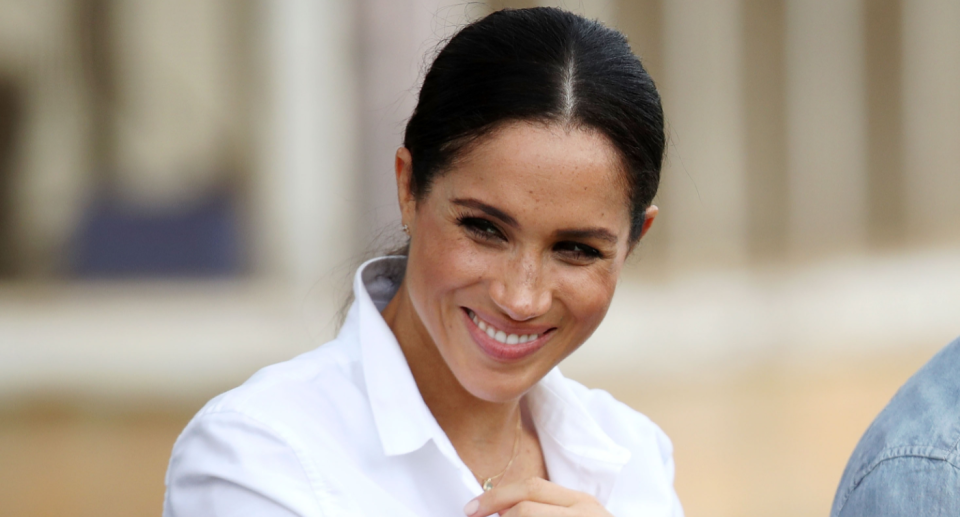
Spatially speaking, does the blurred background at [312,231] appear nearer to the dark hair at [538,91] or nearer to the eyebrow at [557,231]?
the dark hair at [538,91]

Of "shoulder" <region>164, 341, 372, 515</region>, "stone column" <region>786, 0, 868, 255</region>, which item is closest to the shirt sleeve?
"shoulder" <region>164, 341, 372, 515</region>

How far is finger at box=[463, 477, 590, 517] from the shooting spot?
140 cm

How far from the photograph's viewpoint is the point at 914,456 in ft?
3.89

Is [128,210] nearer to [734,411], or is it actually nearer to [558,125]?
[734,411]

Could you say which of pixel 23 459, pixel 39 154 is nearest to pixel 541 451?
pixel 23 459

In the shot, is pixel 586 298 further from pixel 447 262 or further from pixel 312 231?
pixel 312 231

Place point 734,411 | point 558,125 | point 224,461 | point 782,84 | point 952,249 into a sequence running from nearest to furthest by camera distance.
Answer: point 224,461 < point 558,125 < point 734,411 < point 782,84 < point 952,249

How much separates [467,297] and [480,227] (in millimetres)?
110

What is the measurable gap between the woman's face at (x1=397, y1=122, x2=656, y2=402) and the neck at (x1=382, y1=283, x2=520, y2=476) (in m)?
0.10

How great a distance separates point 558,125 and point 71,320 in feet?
12.4

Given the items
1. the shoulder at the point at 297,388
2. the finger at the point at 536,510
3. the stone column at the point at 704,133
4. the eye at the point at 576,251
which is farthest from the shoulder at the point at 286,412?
the stone column at the point at 704,133

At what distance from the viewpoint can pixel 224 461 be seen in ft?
4.42

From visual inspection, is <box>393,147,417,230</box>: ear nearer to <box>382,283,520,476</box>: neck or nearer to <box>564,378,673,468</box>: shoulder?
<box>382,283,520,476</box>: neck

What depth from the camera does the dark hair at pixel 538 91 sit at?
1487mm
